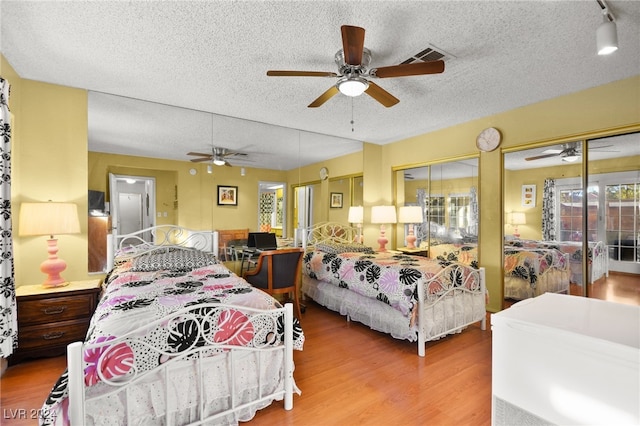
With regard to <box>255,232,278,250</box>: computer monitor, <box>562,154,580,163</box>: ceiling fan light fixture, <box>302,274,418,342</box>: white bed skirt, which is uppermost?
<box>562,154,580,163</box>: ceiling fan light fixture

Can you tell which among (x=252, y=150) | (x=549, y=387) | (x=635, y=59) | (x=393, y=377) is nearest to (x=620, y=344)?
(x=549, y=387)

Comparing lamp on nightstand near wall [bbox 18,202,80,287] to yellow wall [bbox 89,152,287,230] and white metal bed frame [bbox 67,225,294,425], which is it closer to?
yellow wall [bbox 89,152,287,230]

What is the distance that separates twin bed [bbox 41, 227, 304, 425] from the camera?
1.43m

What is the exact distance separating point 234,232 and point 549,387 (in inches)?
138

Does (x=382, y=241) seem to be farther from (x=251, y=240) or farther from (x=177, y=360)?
(x=177, y=360)

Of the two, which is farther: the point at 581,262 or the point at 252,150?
the point at 252,150

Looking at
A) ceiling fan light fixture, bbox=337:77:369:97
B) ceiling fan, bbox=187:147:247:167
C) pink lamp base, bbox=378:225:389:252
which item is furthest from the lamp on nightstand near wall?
pink lamp base, bbox=378:225:389:252

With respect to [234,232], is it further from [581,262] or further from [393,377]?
[581,262]

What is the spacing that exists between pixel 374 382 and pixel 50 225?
3009 millimetres

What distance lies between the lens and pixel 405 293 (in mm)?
2783

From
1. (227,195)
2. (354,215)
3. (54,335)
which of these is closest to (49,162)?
(54,335)

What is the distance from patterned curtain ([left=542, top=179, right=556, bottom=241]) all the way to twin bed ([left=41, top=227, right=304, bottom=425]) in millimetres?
3204

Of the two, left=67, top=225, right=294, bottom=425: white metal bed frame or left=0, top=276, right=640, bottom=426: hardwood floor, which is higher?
left=67, top=225, right=294, bottom=425: white metal bed frame

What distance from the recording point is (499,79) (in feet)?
9.32
